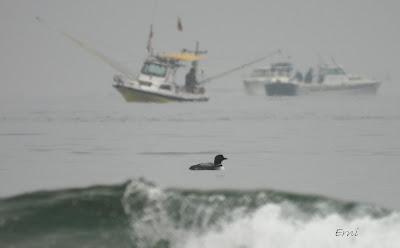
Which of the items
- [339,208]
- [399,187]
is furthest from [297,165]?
[339,208]

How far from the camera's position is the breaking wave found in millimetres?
23562

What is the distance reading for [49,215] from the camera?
25.4m

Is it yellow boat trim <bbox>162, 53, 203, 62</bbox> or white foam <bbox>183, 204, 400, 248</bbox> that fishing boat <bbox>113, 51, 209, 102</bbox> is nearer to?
yellow boat trim <bbox>162, 53, 203, 62</bbox>

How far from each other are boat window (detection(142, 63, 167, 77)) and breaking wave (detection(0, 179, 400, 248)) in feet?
367

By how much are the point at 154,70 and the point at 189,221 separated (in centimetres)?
11541

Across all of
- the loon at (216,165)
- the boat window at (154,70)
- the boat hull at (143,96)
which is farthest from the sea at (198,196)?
the boat window at (154,70)

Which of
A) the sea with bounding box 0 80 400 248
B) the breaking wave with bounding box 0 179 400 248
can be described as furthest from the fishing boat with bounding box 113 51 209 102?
the breaking wave with bounding box 0 179 400 248

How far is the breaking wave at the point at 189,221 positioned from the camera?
23.6 meters

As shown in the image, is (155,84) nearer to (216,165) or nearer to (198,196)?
(216,165)

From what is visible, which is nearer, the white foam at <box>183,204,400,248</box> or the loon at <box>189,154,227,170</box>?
the white foam at <box>183,204,400,248</box>

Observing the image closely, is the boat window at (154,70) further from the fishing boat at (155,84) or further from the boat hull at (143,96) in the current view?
the boat hull at (143,96)

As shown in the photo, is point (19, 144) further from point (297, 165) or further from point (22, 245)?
point (22, 245)

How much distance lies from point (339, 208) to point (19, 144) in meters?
29.4

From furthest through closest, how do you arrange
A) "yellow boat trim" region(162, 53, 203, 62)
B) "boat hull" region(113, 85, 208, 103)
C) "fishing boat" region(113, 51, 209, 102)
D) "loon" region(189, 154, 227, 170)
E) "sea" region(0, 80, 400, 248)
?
"yellow boat trim" region(162, 53, 203, 62) → "fishing boat" region(113, 51, 209, 102) → "boat hull" region(113, 85, 208, 103) → "loon" region(189, 154, 227, 170) → "sea" region(0, 80, 400, 248)
